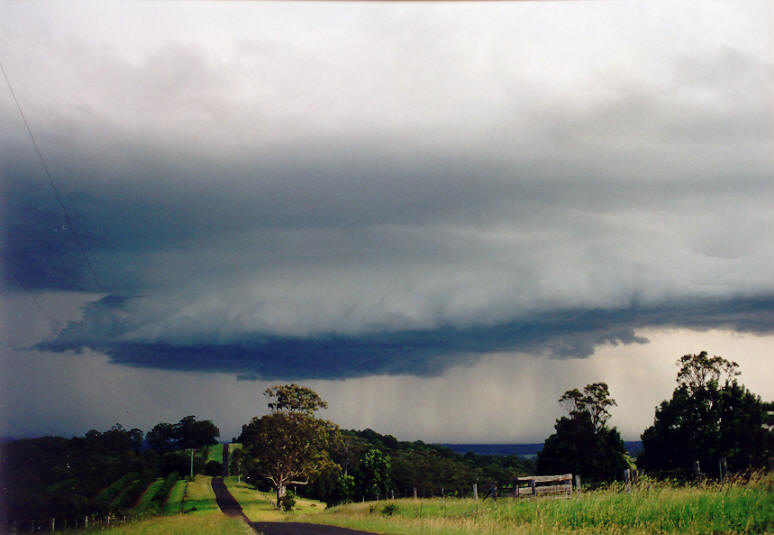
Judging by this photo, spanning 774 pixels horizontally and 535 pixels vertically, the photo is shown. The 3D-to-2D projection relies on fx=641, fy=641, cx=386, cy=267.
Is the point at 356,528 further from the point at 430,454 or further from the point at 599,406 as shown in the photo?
the point at 430,454

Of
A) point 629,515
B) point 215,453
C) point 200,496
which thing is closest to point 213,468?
point 215,453

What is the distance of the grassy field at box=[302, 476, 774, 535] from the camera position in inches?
731

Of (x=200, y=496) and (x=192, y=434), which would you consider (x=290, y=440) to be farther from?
A: (x=192, y=434)

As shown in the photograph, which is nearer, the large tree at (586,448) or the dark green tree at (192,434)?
the large tree at (586,448)

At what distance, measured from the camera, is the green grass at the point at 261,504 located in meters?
56.6

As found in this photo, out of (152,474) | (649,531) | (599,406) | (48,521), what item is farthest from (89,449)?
(649,531)

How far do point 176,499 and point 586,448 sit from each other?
4695cm

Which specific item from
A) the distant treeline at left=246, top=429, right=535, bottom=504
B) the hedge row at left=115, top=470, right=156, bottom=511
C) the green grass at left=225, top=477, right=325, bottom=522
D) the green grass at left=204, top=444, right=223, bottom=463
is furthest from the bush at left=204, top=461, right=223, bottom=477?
the hedge row at left=115, top=470, right=156, bottom=511

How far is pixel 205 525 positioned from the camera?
3259 centimetres

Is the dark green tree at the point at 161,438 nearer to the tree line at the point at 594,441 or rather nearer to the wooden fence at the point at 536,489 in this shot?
the tree line at the point at 594,441

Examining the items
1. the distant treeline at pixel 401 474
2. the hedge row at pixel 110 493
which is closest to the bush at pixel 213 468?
the distant treeline at pixel 401 474

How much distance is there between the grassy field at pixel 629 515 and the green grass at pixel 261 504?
33000 mm

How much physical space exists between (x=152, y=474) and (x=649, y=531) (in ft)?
232

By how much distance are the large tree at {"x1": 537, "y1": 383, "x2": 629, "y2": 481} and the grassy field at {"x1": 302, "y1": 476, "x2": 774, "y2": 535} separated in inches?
1497
